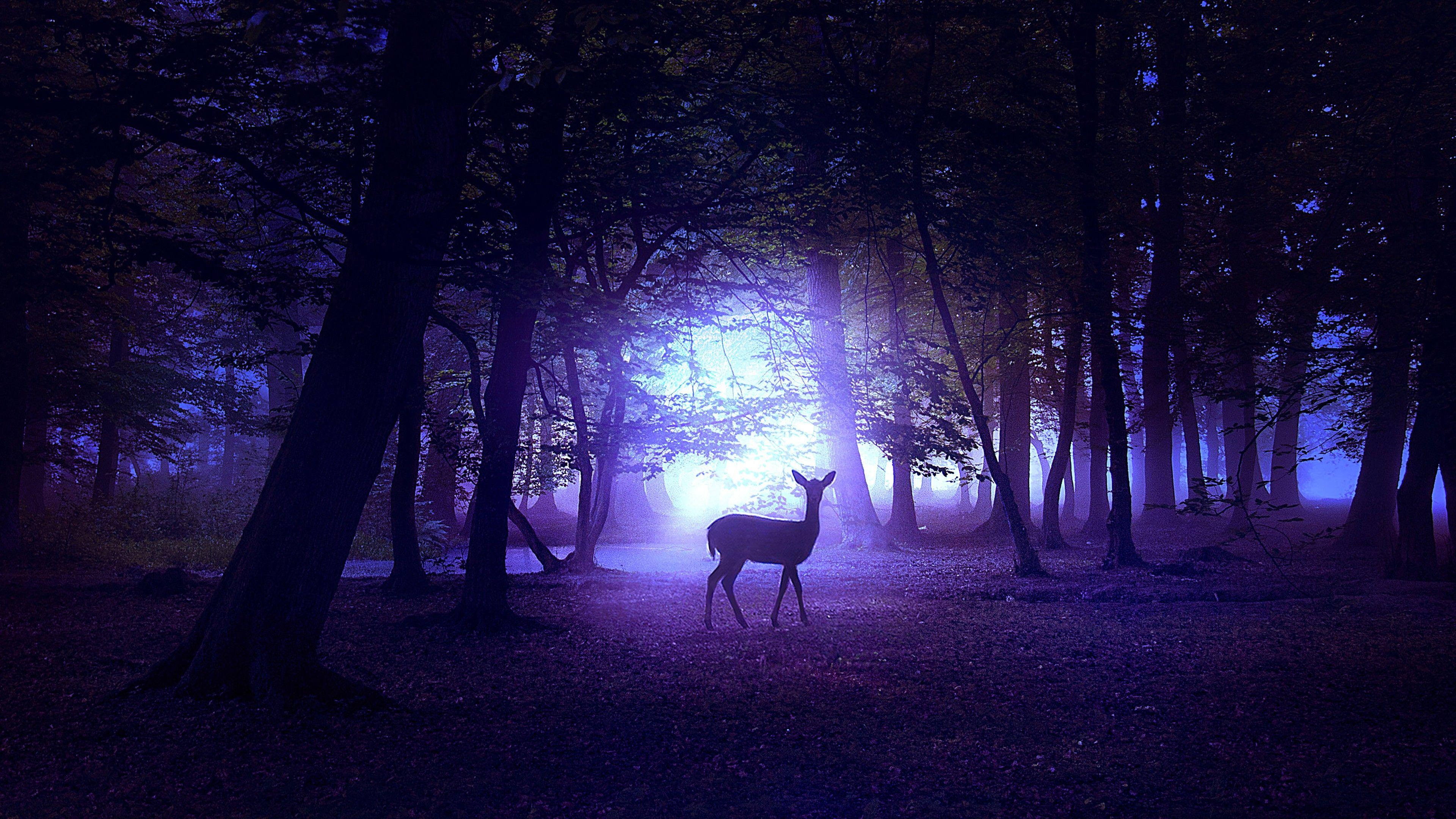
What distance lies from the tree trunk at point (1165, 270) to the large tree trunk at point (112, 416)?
2135 cm

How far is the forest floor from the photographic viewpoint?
498 centimetres

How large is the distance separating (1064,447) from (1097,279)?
6.14 metres

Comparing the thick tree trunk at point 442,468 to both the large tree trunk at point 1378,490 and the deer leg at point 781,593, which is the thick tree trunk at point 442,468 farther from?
the large tree trunk at point 1378,490

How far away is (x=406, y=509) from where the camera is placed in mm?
13422

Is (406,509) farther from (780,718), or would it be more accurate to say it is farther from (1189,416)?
(1189,416)

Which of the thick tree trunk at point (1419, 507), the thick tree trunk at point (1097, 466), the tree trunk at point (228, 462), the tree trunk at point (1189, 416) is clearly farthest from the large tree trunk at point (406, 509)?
the tree trunk at point (228, 462)

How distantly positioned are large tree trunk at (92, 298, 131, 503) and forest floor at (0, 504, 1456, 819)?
Answer: 7.26 m

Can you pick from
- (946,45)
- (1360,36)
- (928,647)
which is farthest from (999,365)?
(928,647)

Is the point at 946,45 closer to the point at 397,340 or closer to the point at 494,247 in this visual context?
the point at 494,247

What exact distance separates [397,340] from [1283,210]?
65.4 feet

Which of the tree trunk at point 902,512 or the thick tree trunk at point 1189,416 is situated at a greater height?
the thick tree trunk at point 1189,416

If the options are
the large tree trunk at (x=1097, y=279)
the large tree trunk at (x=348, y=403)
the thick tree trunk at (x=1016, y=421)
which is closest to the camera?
the large tree trunk at (x=348, y=403)

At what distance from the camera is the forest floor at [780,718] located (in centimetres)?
498

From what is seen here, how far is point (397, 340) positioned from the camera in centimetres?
686
